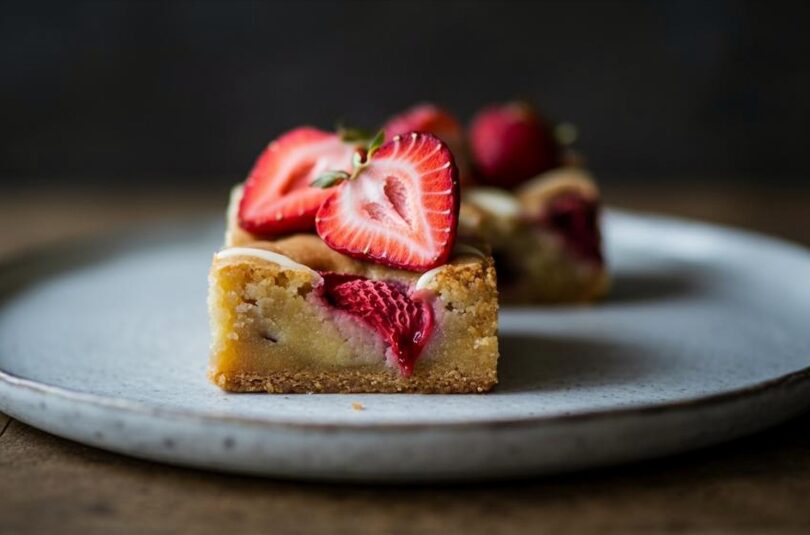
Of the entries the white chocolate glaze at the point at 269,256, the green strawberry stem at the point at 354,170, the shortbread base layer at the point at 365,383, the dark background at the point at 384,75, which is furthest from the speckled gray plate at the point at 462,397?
the dark background at the point at 384,75

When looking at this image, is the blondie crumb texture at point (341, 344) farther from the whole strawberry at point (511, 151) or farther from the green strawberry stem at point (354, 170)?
the whole strawberry at point (511, 151)

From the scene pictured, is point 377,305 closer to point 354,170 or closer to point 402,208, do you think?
point 402,208

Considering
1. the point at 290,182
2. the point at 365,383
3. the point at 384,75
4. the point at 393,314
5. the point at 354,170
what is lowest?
the point at 384,75

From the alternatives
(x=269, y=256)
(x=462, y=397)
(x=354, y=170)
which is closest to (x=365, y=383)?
(x=462, y=397)

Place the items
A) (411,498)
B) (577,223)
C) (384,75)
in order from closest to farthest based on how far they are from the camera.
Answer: (411,498) → (577,223) → (384,75)

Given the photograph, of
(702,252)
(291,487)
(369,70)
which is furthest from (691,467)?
(369,70)

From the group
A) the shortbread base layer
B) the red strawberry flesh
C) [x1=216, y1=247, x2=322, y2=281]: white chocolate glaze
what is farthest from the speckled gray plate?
[x1=216, y1=247, x2=322, y2=281]: white chocolate glaze

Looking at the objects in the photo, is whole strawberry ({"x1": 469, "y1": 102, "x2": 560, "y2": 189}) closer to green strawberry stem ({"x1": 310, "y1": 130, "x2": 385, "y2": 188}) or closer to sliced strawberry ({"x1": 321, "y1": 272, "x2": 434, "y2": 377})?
green strawberry stem ({"x1": 310, "y1": 130, "x2": 385, "y2": 188})

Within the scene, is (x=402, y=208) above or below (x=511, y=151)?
above
